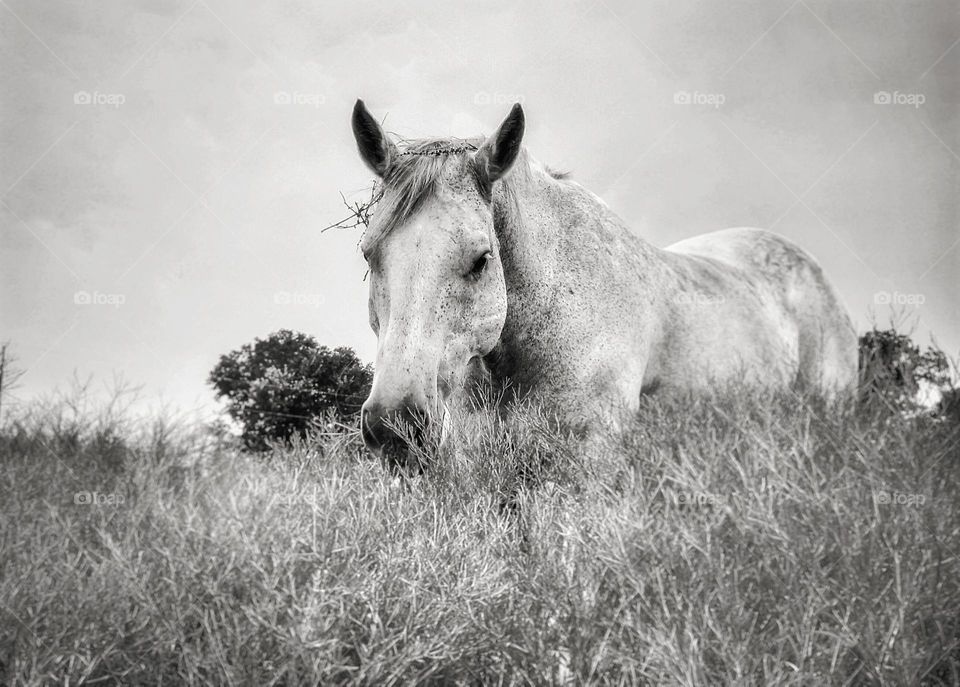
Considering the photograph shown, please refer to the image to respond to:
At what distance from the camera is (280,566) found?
1.98 m

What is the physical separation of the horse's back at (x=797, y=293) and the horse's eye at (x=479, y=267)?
2.65 meters

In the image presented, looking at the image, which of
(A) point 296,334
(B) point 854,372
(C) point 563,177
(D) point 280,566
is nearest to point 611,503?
(D) point 280,566

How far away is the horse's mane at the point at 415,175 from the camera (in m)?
3.16

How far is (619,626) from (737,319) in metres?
3.53

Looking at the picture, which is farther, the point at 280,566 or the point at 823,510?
the point at 280,566

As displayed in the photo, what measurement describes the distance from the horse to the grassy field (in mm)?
595

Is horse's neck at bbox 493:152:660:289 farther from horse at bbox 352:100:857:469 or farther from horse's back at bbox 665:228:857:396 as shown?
horse's back at bbox 665:228:857:396

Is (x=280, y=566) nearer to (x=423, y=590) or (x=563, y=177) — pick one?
(x=423, y=590)

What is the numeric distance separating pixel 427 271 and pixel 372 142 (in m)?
0.87
